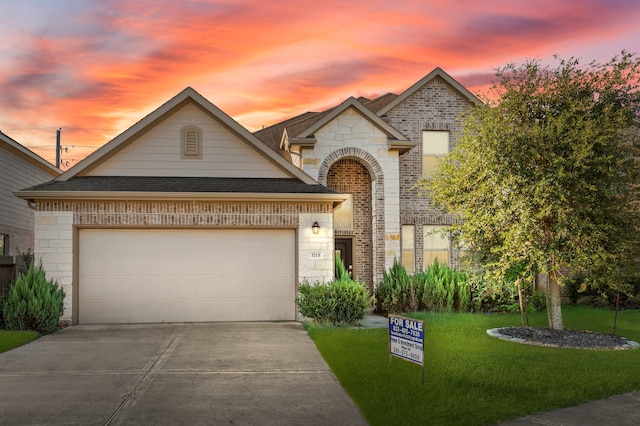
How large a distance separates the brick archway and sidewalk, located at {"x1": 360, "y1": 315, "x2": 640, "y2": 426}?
13.5 m

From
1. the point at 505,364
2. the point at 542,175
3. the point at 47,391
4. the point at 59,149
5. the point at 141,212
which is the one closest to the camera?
the point at 47,391

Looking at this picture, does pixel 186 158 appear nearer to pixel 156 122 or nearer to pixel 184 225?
pixel 156 122

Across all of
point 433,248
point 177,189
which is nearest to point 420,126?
point 433,248

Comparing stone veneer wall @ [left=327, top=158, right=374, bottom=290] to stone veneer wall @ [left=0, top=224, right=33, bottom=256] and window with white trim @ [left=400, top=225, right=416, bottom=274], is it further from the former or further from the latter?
stone veneer wall @ [left=0, top=224, right=33, bottom=256]

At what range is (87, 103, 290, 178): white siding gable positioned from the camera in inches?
694

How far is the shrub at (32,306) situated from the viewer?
1495 cm

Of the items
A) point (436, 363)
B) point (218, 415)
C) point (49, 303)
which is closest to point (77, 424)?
point (218, 415)

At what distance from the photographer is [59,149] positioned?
49.7m

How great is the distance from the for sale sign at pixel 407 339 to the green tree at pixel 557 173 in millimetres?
4492

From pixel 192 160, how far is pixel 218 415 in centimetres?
1100

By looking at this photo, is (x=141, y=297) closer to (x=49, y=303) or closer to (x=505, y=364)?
(x=49, y=303)

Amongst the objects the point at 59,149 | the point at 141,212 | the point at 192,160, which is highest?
the point at 59,149

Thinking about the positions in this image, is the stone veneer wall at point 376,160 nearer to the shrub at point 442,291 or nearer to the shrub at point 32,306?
the shrub at point 442,291

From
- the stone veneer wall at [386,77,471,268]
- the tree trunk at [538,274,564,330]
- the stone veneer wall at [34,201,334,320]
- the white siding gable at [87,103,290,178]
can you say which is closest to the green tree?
the tree trunk at [538,274,564,330]
